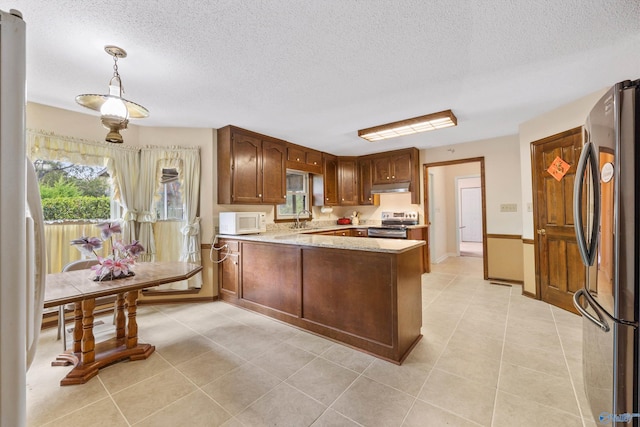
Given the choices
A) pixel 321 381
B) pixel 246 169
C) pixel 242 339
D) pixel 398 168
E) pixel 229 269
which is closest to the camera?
pixel 321 381

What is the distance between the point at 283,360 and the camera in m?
2.16

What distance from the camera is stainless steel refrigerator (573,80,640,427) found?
108 centimetres

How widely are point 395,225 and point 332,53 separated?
358 centimetres

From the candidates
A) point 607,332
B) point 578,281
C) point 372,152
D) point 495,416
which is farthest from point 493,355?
point 372,152

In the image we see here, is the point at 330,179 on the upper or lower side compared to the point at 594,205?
upper

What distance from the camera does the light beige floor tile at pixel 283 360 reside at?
2.01m

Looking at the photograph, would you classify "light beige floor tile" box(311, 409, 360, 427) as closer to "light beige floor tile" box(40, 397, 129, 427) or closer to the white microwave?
→ "light beige floor tile" box(40, 397, 129, 427)

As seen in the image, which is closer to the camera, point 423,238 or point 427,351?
point 427,351

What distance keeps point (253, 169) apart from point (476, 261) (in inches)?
213

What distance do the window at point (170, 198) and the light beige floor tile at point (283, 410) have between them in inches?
110

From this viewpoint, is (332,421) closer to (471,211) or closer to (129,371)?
(129,371)

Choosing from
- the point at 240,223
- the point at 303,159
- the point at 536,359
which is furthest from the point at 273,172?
the point at 536,359

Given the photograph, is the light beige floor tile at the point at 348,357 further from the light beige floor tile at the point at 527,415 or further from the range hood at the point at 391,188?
the range hood at the point at 391,188

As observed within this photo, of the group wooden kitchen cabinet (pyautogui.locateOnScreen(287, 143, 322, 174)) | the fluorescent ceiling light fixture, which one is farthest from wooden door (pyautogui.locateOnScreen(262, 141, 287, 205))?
the fluorescent ceiling light fixture
